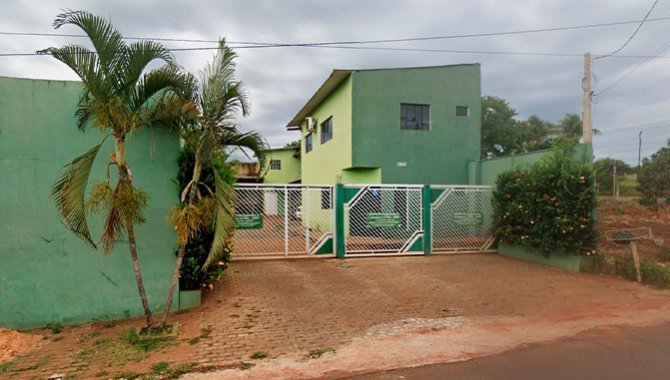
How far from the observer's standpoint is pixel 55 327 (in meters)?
4.88

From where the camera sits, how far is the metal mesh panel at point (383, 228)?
408 inches

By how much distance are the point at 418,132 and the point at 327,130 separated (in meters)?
4.67

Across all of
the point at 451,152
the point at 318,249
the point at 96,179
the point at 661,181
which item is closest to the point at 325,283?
the point at 318,249

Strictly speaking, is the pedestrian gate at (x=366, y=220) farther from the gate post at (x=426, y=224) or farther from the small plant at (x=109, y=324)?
the small plant at (x=109, y=324)

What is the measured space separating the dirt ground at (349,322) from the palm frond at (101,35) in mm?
3302

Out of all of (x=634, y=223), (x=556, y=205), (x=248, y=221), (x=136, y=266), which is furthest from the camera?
(x=634, y=223)

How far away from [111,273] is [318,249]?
5569 millimetres

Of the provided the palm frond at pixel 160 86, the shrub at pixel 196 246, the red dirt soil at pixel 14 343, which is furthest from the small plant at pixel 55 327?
the palm frond at pixel 160 86

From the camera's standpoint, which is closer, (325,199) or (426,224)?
Answer: (426,224)

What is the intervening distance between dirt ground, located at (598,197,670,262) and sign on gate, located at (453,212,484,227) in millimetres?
3041

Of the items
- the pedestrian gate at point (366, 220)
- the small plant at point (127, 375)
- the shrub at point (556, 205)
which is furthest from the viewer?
the pedestrian gate at point (366, 220)

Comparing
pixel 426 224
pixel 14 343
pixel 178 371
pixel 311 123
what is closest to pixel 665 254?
pixel 426 224

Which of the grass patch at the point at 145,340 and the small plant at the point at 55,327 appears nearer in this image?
the grass patch at the point at 145,340

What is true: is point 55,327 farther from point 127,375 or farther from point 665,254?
point 665,254
